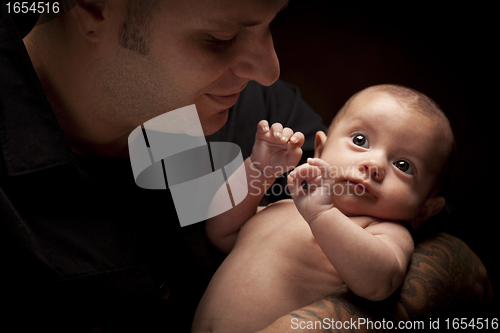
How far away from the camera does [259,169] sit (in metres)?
0.87

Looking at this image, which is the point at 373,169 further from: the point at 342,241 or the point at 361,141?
A: the point at 342,241

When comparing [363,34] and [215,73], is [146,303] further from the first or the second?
[363,34]

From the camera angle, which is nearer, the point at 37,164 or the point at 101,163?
the point at 37,164

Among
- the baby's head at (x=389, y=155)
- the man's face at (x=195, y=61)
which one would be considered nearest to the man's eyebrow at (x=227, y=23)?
the man's face at (x=195, y=61)

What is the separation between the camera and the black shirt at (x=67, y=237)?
649 millimetres

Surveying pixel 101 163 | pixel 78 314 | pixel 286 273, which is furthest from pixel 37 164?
pixel 286 273

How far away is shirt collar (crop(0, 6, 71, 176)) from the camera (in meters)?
0.70

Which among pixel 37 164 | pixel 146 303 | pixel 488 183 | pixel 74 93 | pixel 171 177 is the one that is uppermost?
pixel 74 93

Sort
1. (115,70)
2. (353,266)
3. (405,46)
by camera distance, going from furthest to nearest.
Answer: (405,46), (115,70), (353,266)

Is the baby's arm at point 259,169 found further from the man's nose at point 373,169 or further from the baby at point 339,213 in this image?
the man's nose at point 373,169

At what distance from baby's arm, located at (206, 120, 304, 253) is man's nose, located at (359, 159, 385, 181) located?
0.48 ft

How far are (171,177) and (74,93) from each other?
12.0 inches

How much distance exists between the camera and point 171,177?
0.94 m

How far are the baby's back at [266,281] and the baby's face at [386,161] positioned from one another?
0.44ft
